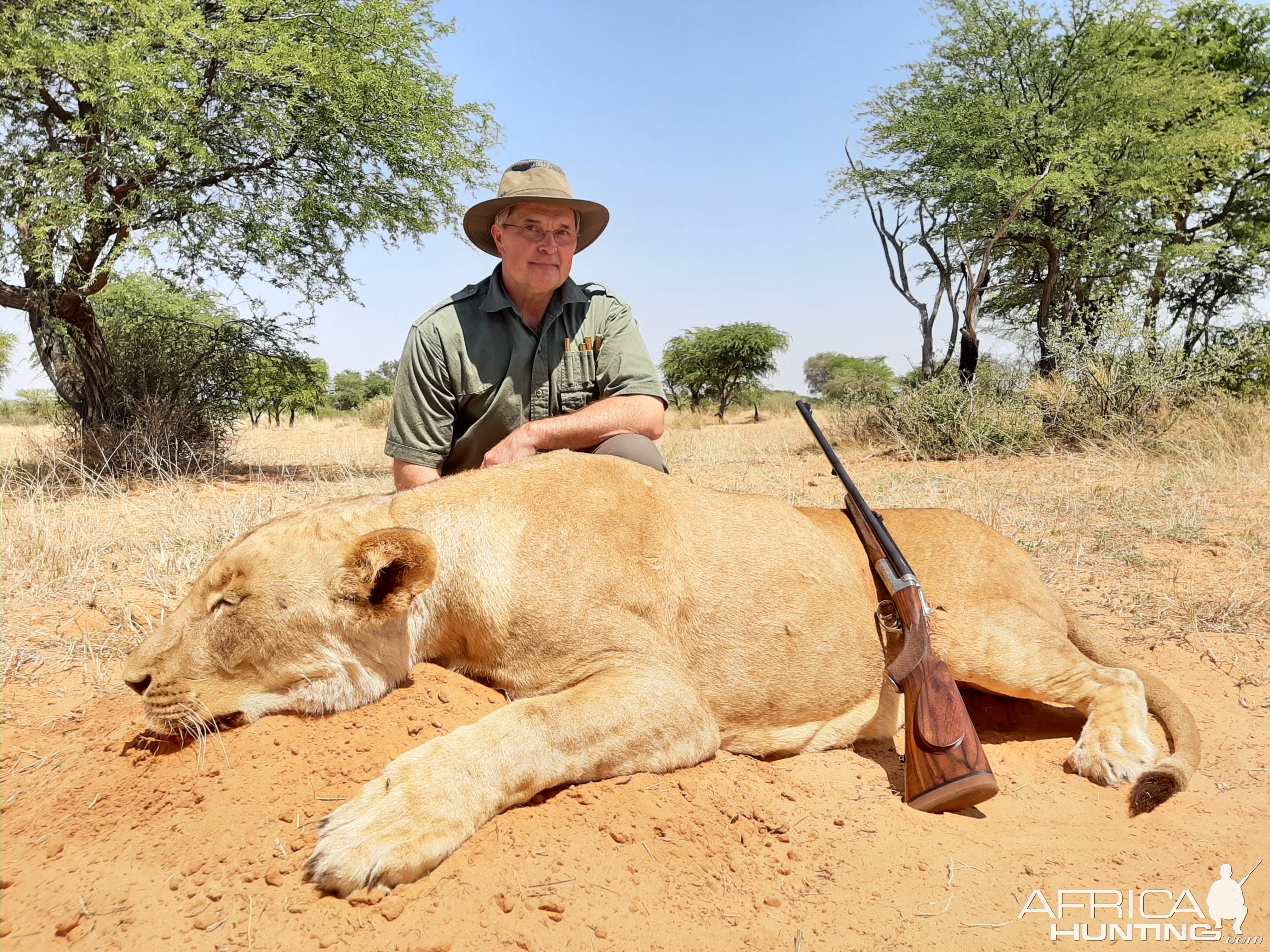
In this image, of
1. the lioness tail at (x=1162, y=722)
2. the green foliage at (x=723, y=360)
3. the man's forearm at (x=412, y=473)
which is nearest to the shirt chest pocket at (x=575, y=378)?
the man's forearm at (x=412, y=473)

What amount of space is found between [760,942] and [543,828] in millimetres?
616

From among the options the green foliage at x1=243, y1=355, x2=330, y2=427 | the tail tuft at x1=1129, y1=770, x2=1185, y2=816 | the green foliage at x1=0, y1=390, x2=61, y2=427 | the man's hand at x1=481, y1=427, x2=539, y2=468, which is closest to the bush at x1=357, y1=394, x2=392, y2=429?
the green foliage at x1=0, y1=390, x2=61, y2=427

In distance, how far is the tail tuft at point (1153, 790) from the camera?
8.34 ft

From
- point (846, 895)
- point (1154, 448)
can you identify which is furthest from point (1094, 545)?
point (1154, 448)

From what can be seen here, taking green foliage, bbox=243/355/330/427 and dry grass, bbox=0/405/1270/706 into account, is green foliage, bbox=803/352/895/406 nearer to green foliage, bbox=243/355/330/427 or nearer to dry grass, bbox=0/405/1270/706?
dry grass, bbox=0/405/1270/706

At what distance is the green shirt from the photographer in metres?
4.36

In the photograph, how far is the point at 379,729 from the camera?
2.34 metres

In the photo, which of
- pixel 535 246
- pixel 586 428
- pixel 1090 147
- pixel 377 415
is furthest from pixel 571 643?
pixel 377 415

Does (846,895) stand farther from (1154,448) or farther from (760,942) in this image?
(1154,448)

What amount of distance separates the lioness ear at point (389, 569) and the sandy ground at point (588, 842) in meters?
0.33

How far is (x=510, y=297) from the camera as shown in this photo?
4.59 metres

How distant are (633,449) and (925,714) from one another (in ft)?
6.99

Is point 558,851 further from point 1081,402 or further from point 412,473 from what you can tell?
point 1081,402

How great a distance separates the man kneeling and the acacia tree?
275 inches
